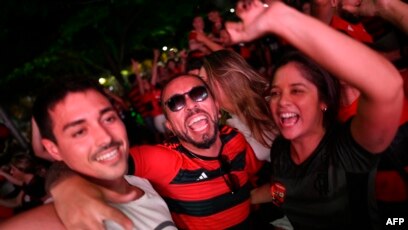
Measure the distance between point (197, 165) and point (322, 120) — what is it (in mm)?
1050

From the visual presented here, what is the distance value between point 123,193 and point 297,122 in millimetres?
1242

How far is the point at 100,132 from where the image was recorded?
6.14ft

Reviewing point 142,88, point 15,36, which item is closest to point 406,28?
point 142,88

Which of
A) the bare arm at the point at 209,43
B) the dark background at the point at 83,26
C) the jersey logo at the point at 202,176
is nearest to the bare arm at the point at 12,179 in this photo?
the bare arm at the point at 209,43

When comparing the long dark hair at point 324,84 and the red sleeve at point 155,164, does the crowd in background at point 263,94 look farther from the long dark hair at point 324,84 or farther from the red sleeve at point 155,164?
the red sleeve at point 155,164

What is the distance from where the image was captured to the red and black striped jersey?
2.58 m

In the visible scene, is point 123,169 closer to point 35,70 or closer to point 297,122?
point 297,122

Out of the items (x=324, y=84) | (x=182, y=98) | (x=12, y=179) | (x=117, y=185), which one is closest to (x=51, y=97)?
(x=117, y=185)

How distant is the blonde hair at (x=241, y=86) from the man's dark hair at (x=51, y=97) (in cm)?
177

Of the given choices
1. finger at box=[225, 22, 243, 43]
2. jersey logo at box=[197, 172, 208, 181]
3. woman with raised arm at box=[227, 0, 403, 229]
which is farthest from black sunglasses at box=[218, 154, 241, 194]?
finger at box=[225, 22, 243, 43]

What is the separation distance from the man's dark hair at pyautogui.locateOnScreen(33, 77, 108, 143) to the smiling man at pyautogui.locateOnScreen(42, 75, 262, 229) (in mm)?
724

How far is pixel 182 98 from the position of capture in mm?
2953

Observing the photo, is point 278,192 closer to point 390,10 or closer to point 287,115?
point 287,115

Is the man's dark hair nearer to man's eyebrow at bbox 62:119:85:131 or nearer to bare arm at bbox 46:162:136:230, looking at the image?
man's eyebrow at bbox 62:119:85:131
